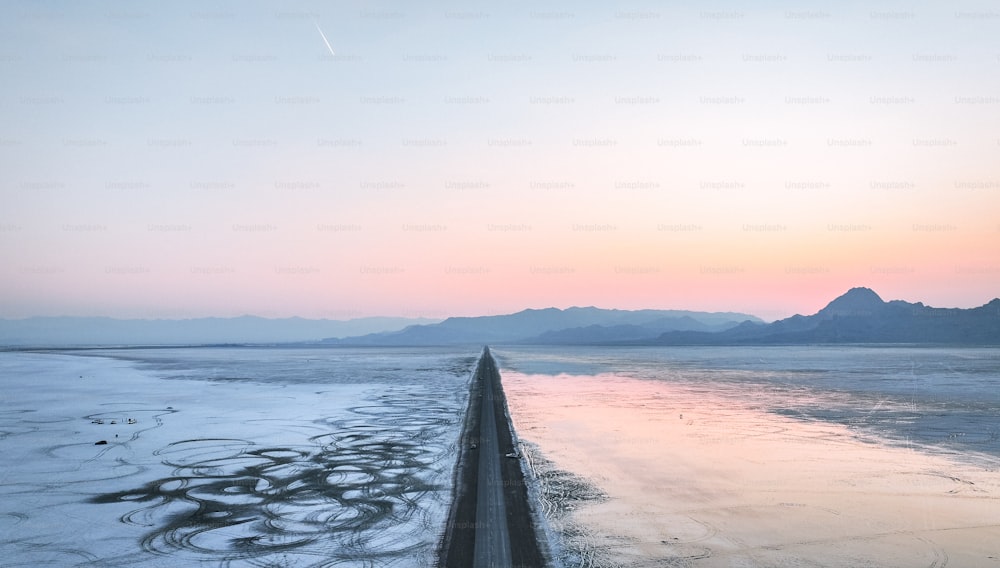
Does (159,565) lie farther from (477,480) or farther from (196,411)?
(196,411)

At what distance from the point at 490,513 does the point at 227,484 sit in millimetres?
7698

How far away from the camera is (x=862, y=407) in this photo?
31312mm

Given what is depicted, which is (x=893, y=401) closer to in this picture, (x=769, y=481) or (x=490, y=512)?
(x=769, y=481)

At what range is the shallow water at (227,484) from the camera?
11.4m

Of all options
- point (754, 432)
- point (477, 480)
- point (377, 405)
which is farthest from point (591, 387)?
point (477, 480)

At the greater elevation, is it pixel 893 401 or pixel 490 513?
pixel 490 513

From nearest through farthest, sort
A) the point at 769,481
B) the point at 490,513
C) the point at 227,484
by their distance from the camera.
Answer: the point at 490,513
the point at 227,484
the point at 769,481

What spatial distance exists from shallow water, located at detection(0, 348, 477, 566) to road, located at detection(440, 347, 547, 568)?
45cm

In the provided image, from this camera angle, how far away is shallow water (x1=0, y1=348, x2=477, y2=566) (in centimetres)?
1141

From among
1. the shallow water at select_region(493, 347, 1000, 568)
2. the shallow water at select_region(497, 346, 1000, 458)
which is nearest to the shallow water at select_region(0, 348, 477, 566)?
the shallow water at select_region(493, 347, 1000, 568)

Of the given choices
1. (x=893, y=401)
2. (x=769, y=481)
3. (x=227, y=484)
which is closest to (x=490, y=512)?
(x=227, y=484)

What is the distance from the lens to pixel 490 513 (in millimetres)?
13148

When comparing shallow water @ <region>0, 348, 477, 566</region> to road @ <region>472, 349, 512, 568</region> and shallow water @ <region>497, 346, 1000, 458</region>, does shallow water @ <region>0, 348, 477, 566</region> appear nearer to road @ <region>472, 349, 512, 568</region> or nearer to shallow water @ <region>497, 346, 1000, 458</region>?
road @ <region>472, 349, 512, 568</region>

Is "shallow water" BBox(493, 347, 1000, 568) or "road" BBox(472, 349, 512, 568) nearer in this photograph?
"road" BBox(472, 349, 512, 568)
